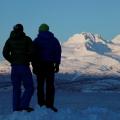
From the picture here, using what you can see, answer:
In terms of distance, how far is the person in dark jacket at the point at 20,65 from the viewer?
12078 mm

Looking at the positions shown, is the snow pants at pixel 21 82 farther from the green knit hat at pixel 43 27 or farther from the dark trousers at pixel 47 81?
the green knit hat at pixel 43 27

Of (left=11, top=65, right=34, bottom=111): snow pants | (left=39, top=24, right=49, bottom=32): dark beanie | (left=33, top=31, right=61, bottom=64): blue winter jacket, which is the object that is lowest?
(left=11, top=65, right=34, bottom=111): snow pants

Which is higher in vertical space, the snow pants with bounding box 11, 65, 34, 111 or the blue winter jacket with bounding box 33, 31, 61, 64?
the blue winter jacket with bounding box 33, 31, 61, 64

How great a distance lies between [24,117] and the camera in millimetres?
10664

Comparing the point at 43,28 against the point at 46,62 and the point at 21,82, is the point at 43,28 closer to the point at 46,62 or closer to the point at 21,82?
the point at 46,62

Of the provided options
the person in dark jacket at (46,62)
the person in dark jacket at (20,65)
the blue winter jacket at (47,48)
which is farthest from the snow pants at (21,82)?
the blue winter jacket at (47,48)

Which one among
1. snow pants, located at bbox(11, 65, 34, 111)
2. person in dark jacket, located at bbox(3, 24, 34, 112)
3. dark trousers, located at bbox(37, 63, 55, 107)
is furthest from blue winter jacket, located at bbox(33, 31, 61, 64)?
snow pants, located at bbox(11, 65, 34, 111)

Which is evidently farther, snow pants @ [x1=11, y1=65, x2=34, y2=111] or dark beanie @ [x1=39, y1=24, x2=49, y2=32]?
dark beanie @ [x1=39, y1=24, x2=49, y2=32]

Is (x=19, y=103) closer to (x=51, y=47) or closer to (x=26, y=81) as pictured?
(x=26, y=81)

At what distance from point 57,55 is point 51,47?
0.23 m

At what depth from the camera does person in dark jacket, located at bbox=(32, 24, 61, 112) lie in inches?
491

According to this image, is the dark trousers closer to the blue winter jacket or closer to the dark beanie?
the blue winter jacket

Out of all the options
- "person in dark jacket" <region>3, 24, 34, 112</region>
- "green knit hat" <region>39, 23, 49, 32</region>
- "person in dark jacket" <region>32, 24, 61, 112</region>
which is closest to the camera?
"person in dark jacket" <region>3, 24, 34, 112</region>

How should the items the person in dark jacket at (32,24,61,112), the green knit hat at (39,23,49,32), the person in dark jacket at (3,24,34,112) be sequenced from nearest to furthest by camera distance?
the person in dark jacket at (3,24,34,112) < the person in dark jacket at (32,24,61,112) < the green knit hat at (39,23,49,32)
